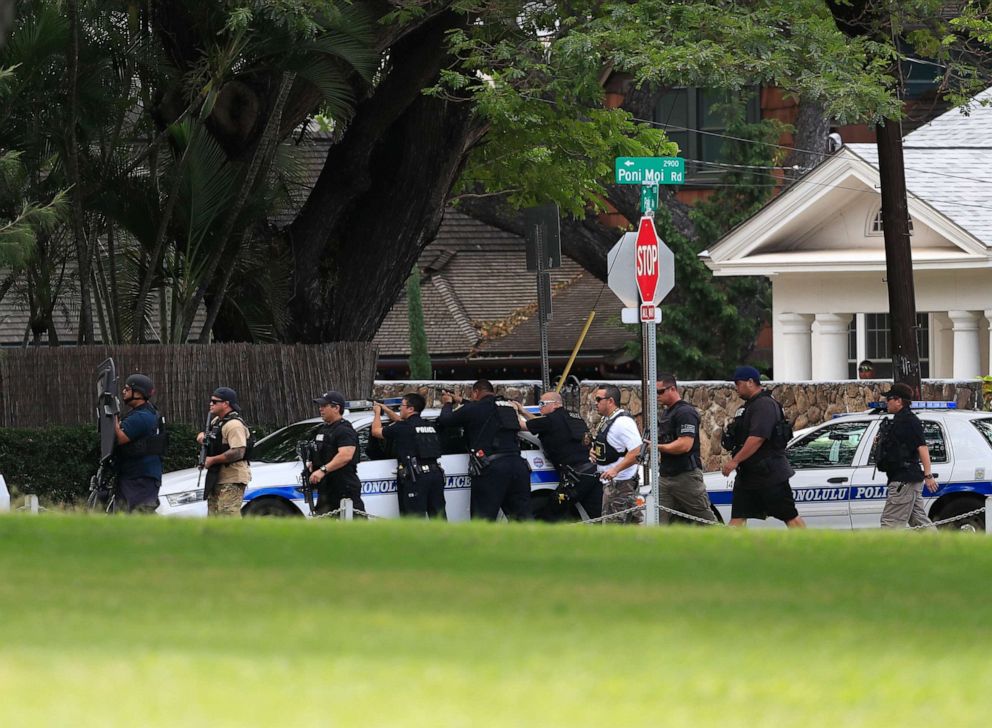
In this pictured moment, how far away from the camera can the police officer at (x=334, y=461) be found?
46.9 feet

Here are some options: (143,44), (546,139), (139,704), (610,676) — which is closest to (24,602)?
(139,704)

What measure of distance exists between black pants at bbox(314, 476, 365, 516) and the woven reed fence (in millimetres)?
4500

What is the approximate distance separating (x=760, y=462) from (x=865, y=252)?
12339 millimetres

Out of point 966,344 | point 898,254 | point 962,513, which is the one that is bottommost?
point 962,513

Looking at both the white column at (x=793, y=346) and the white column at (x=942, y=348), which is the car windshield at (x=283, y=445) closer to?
the white column at (x=793, y=346)

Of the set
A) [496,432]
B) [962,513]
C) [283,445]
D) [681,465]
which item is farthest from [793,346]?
[681,465]

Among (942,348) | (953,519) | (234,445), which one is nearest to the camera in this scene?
(234,445)

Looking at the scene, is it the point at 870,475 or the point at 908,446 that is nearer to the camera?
the point at 908,446

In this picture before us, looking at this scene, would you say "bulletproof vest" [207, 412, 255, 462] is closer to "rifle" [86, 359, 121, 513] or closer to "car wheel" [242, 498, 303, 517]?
"rifle" [86, 359, 121, 513]

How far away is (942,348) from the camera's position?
1048 inches

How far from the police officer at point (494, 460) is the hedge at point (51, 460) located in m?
4.48

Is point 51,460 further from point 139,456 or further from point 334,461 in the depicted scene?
point 334,461

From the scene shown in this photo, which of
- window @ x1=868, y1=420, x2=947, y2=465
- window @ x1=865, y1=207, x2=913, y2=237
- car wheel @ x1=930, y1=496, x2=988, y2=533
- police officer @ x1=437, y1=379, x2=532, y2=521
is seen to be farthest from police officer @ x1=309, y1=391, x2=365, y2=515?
window @ x1=865, y1=207, x2=913, y2=237

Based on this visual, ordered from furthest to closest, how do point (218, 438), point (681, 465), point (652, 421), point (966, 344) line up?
1. point (966, 344)
2. point (681, 465)
3. point (218, 438)
4. point (652, 421)
